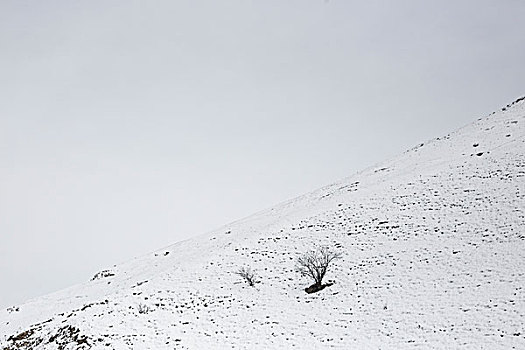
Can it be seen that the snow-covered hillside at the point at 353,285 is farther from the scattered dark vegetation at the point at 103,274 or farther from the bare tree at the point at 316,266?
the bare tree at the point at 316,266

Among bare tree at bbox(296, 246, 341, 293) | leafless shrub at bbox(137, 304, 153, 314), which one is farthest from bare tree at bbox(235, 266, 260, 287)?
leafless shrub at bbox(137, 304, 153, 314)

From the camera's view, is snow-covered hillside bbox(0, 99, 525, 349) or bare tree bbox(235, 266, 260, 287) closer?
snow-covered hillside bbox(0, 99, 525, 349)

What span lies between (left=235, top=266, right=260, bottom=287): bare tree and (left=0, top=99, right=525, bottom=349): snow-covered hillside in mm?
443

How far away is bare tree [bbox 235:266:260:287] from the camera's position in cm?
2857

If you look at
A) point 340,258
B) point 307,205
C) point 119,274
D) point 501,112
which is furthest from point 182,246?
point 501,112

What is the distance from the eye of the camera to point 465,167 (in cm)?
4141

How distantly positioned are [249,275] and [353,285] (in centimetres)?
691

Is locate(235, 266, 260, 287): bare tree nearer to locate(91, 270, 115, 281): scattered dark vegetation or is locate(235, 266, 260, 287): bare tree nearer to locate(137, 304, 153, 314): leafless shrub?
locate(137, 304, 153, 314): leafless shrub

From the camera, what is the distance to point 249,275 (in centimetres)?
2972

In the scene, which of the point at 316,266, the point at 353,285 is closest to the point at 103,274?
the point at 316,266

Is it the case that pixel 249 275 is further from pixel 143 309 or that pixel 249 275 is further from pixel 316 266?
pixel 143 309

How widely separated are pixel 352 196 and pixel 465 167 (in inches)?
414

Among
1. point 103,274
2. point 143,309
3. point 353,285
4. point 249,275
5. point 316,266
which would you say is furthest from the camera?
point 103,274

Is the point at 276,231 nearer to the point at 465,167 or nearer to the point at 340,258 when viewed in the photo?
the point at 340,258
